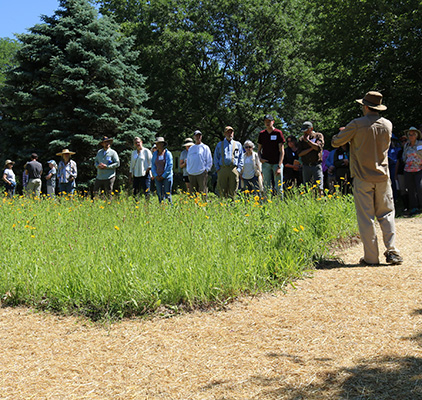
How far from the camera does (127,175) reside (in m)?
23.7

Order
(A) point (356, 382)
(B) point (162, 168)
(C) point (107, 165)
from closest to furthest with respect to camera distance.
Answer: (A) point (356, 382) → (B) point (162, 168) → (C) point (107, 165)

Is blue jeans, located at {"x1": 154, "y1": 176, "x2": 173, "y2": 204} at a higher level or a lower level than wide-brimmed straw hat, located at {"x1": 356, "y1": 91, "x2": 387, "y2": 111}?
lower

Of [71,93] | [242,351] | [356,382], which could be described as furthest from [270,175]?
[71,93]

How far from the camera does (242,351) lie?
3.75 m

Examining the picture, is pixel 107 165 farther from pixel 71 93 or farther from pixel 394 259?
pixel 71 93

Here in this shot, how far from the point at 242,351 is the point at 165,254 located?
1.92m

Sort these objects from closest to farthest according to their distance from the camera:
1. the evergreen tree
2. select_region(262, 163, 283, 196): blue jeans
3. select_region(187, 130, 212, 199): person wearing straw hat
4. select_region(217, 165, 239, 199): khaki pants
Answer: select_region(262, 163, 283, 196): blue jeans
select_region(217, 165, 239, 199): khaki pants
select_region(187, 130, 212, 199): person wearing straw hat
the evergreen tree

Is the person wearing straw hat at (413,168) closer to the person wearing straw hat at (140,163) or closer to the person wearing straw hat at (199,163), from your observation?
the person wearing straw hat at (199,163)

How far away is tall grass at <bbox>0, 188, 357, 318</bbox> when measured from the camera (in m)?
4.78

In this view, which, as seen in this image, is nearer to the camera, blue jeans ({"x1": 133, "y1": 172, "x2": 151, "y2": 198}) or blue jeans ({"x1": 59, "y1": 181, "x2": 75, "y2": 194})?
blue jeans ({"x1": 133, "y1": 172, "x2": 151, "y2": 198})

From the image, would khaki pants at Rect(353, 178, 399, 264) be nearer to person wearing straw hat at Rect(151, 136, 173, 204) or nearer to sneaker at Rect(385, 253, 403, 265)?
sneaker at Rect(385, 253, 403, 265)

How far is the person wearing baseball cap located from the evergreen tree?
40.2 ft

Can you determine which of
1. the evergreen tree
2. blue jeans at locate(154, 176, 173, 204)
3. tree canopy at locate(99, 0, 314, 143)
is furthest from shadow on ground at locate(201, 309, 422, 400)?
tree canopy at locate(99, 0, 314, 143)

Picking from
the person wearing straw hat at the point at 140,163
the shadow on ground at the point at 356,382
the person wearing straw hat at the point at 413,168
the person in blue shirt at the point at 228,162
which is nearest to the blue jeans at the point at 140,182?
the person wearing straw hat at the point at 140,163
